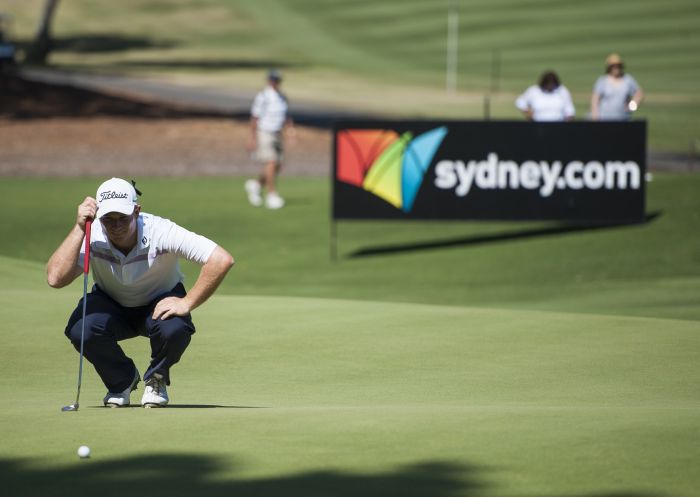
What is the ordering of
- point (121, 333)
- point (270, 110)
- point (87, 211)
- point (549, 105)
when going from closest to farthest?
point (87, 211)
point (121, 333)
point (549, 105)
point (270, 110)

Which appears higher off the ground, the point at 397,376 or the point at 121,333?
the point at 121,333

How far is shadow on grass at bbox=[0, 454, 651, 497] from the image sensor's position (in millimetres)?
5117

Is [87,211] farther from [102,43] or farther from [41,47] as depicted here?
[102,43]

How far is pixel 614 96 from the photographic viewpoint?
19.6m

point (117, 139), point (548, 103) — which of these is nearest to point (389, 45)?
point (117, 139)

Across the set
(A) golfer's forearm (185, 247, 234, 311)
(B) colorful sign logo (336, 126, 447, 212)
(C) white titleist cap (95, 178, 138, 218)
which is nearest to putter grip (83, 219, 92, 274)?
(C) white titleist cap (95, 178, 138, 218)

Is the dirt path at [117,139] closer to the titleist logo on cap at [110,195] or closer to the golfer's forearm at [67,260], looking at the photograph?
the golfer's forearm at [67,260]

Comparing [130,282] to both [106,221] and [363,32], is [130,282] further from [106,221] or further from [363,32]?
[363,32]

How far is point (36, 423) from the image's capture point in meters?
6.38

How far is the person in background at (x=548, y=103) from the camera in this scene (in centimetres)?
1877

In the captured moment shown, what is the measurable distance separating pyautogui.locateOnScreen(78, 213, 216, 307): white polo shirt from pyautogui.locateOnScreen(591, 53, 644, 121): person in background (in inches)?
525

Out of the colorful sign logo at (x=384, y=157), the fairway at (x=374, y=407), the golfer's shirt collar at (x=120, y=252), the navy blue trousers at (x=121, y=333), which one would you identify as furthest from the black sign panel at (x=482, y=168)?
the golfer's shirt collar at (x=120, y=252)

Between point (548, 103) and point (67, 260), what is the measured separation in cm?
1278

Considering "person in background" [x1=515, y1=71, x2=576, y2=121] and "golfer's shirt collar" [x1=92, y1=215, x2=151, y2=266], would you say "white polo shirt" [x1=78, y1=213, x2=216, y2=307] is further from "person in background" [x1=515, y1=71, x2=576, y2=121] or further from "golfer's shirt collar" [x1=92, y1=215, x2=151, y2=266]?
"person in background" [x1=515, y1=71, x2=576, y2=121]
